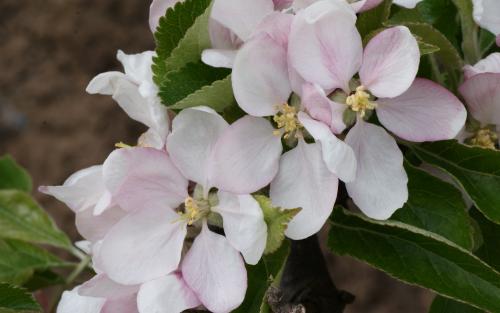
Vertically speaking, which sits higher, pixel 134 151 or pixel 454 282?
pixel 134 151

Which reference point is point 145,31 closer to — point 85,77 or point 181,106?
point 85,77

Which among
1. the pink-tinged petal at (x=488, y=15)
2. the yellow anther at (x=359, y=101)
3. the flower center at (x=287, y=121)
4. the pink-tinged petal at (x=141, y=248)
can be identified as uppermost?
the yellow anther at (x=359, y=101)

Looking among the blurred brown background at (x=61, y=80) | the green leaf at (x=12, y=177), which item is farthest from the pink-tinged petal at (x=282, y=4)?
the blurred brown background at (x=61, y=80)

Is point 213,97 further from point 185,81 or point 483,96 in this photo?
point 483,96

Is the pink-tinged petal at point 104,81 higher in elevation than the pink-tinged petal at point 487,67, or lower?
higher

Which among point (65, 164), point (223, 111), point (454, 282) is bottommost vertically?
point (65, 164)

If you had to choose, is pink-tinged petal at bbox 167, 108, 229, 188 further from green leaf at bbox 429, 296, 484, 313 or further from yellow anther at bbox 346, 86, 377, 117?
green leaf at bbox 429, 296, 484, 313

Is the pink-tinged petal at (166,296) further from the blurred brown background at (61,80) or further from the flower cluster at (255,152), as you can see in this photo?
the blurred brown background at (61,80)

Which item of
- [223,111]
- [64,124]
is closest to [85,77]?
[64,124]
